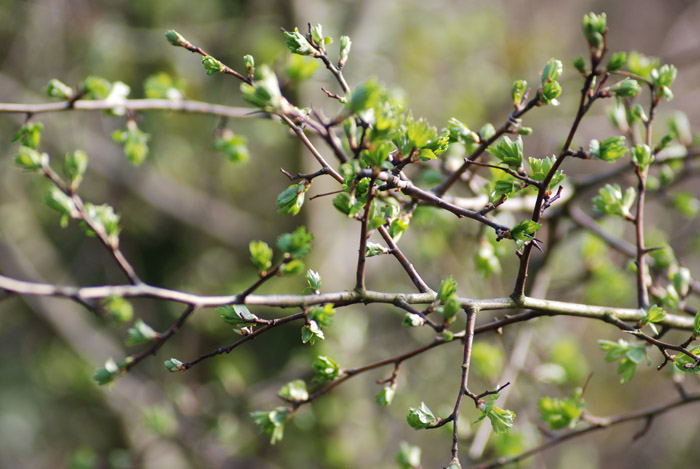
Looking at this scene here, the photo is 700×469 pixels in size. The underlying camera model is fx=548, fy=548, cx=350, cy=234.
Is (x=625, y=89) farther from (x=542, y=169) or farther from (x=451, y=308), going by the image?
(x=451, y=308)

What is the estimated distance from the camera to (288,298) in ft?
2.76

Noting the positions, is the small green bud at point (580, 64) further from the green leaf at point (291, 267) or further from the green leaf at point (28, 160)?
the green leaf at point (28, 160)

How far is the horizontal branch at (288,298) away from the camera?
2.59 feet

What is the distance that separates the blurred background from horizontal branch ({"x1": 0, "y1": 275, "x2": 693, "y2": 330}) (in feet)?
3.42

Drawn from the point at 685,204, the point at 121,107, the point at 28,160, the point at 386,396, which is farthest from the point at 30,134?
the point at 685,204

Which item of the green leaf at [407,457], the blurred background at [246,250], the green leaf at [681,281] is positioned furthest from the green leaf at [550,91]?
the blurred background at [246,250]

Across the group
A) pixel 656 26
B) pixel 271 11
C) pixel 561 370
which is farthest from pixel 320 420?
pixel 656 26

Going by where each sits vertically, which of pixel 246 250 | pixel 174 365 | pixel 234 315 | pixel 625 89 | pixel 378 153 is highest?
pixel 625 89

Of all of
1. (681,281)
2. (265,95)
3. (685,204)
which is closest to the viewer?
(265,95)

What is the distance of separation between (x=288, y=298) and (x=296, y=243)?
0.09m

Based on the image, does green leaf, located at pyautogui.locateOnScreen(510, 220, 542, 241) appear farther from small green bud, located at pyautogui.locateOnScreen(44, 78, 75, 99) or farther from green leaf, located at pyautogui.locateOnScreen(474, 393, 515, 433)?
small green bud, located at pyautogui.locateOnScreen(44, 78, 75, 99)

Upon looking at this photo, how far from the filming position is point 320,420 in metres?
2.92

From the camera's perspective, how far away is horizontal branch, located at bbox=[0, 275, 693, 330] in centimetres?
79

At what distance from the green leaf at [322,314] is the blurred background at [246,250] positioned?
1.30 metres
